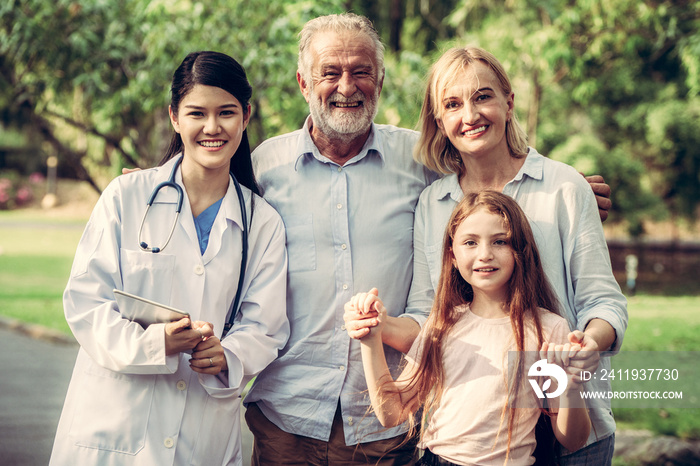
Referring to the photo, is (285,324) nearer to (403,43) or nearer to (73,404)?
(73,404)

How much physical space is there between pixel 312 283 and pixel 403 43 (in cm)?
1131

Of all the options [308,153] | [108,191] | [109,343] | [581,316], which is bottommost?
[109,343]

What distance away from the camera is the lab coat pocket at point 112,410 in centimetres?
254

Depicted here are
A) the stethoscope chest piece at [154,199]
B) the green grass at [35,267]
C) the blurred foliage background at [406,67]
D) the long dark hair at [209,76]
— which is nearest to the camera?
the stethoscope chest piece at [154,199]

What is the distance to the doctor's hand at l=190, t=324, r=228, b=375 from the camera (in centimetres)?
252

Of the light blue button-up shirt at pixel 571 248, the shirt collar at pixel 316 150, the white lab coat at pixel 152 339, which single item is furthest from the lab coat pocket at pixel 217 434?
the shirt collar at pixel 316 150

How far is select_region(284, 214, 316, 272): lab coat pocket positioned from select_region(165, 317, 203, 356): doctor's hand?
2.15 feet

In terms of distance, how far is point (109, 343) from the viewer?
8.16 feet

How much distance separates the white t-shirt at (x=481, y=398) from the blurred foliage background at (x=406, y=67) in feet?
4.85

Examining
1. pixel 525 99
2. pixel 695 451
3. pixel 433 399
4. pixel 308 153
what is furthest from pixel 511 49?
pixel 433 399

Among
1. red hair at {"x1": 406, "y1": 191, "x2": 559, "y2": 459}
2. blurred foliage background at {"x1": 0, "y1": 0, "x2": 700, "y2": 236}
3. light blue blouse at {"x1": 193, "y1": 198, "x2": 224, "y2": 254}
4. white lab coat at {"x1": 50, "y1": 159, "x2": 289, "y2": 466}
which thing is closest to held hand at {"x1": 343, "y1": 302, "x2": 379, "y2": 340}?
red hair at {"x1": 406, "y1": 191, "x2": 559, "y2": 459}

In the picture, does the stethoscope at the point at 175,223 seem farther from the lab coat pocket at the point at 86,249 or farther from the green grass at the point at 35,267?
the green grass at the point at 35,267

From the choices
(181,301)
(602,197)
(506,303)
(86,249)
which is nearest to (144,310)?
(181,301)

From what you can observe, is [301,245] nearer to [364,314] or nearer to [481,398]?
[364,314]
